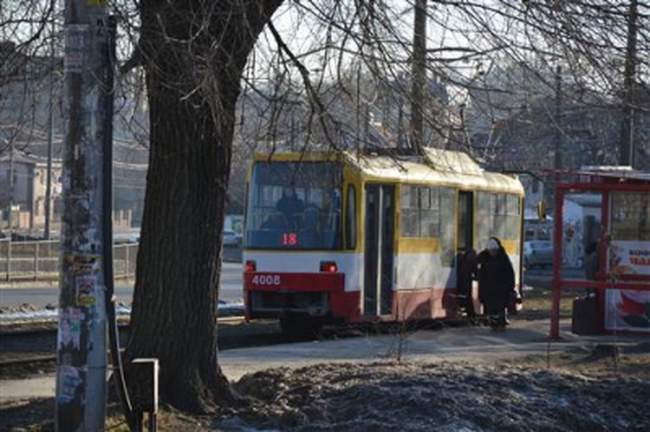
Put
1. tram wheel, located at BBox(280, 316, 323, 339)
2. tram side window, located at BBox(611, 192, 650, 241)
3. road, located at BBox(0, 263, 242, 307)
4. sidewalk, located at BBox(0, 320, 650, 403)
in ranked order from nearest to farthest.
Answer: sidewalk, located at BBox(0, 320, 650, 403)
tram side window, located at BBox(611, 192, 650, 241)
tram wheel, located at BBox(280, 316, 323, 339)
road, located at BBox(0, 263, 242, 307)

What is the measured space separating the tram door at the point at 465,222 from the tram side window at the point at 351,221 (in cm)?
413

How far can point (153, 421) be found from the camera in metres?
9.32

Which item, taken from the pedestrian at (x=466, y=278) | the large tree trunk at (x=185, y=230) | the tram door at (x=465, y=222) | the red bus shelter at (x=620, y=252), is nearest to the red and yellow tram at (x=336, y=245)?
the pedestrian at (x=466, y=278)

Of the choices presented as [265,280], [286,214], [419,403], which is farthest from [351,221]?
[419,403]

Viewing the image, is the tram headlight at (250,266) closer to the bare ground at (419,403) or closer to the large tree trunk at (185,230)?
the bare ground at (419,403)

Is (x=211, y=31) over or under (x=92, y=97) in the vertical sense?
over

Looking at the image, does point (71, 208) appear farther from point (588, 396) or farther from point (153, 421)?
point (588, 396)

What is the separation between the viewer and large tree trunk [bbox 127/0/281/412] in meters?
10.2

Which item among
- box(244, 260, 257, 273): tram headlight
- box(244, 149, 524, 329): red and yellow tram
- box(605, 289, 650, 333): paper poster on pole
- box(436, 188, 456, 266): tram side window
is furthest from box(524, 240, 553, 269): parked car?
box(244, 260, 257, 273): tram headlight

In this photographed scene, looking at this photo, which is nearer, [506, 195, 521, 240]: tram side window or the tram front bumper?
the tram front bumper

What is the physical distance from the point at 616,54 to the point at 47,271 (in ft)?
125

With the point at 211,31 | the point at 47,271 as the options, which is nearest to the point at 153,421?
the point at 211,31

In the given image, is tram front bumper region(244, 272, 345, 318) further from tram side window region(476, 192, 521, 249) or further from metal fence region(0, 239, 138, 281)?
metal fence region(0, 239, 138, 281)

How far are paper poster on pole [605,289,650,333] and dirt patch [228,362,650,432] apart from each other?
7532mm
